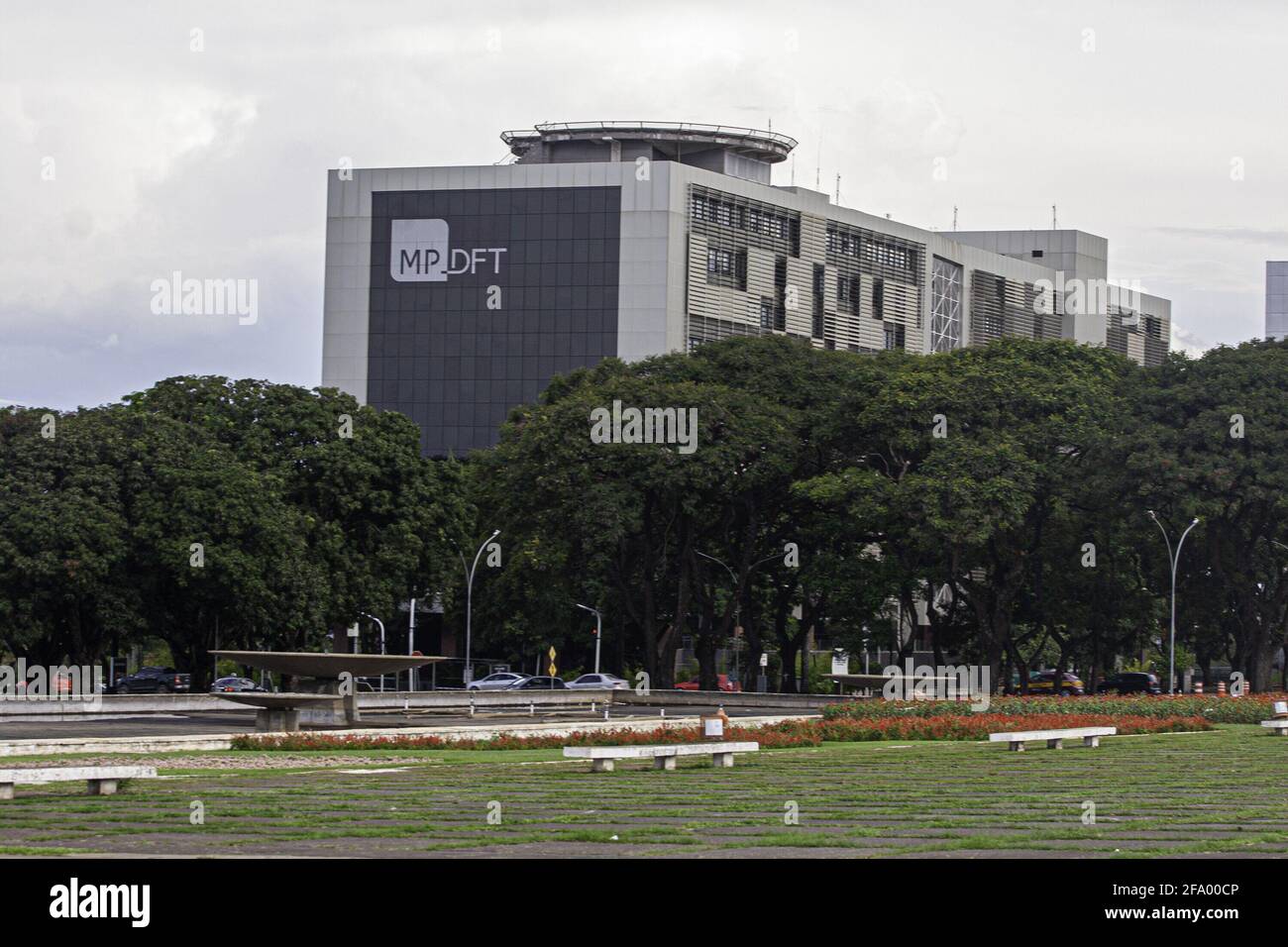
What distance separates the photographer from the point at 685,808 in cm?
1759

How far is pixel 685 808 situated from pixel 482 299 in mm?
89714

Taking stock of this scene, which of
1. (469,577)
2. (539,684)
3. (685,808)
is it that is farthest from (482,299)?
(685,808)

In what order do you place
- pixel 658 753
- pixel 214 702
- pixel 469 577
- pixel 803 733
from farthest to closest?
pixel 469 577, pixel 214 702, pixel 803 733, pixel 658 753

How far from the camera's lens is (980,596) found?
66750mm

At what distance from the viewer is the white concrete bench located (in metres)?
29.5

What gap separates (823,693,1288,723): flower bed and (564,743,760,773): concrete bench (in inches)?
506

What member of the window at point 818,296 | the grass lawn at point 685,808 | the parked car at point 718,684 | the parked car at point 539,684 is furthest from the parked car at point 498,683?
the grass lawn at point 685,808

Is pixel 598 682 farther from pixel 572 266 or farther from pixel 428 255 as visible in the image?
pixel 428 255

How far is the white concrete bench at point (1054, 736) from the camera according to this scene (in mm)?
29531

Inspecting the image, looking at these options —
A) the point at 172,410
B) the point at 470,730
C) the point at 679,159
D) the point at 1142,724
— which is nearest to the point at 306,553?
the point at 172,410

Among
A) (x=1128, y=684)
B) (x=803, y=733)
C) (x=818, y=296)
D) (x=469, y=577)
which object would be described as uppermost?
(x=818, y=296)

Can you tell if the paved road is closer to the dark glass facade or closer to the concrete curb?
the concrete curb

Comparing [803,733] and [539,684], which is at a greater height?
[803,733]

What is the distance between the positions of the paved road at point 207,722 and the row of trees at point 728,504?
35.3 ft
